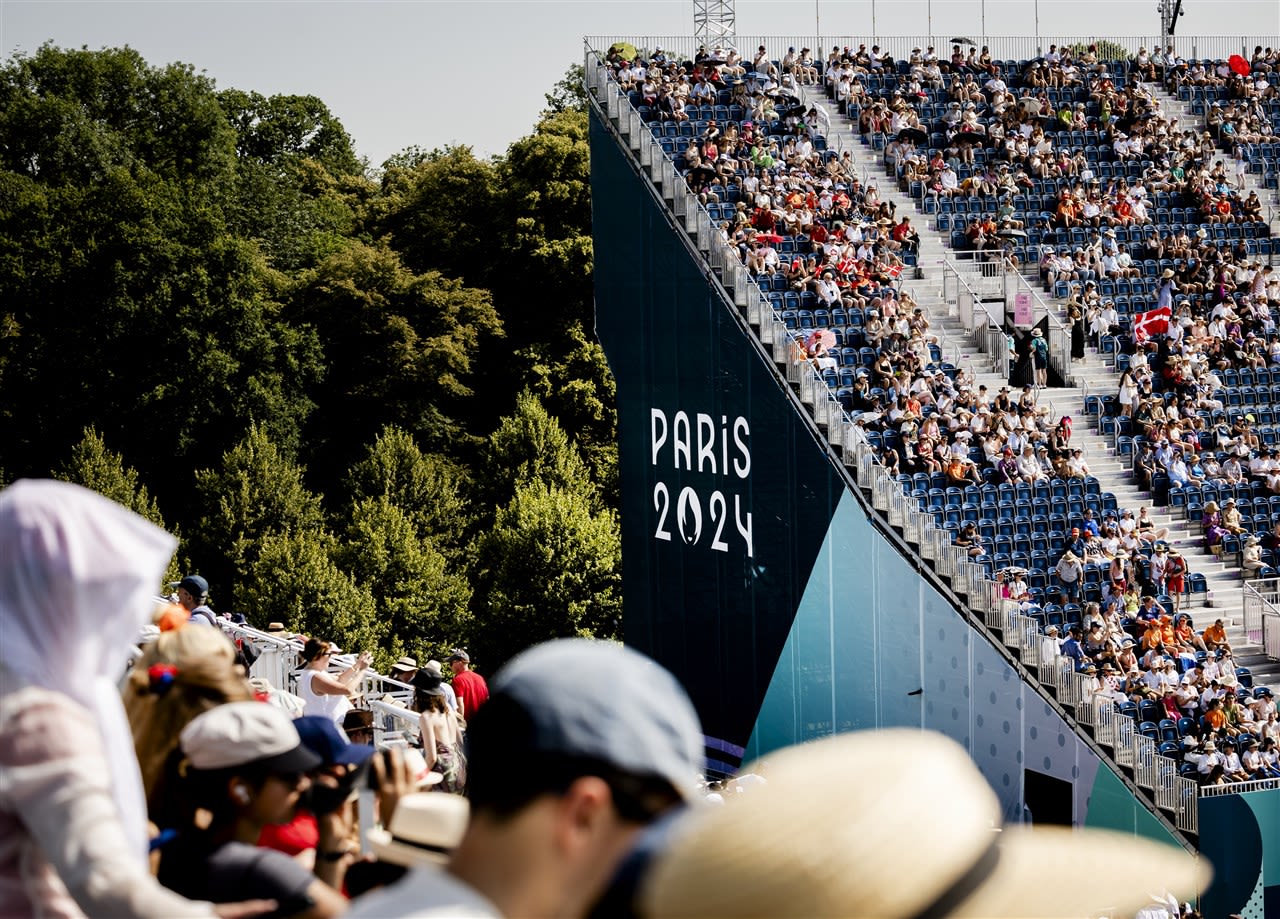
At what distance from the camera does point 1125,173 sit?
2309 centimetres

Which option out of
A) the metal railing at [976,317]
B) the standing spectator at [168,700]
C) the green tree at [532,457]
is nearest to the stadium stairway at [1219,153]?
the metal railing at [976,317]

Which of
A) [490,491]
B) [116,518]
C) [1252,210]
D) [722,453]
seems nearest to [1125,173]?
[1252,210]

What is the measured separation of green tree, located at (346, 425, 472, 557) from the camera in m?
34.4

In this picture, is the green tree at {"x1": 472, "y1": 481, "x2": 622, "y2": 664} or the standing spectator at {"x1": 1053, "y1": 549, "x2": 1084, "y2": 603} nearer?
the standing spectator at {"x1": 1053, "y1": 549, "x2": 1084, "y2": 603}

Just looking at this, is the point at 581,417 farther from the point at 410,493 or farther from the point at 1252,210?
the point at 1252,210

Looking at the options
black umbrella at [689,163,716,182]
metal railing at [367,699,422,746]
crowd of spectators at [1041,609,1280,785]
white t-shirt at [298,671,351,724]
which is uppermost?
black umbrella at [689,163,716,182]

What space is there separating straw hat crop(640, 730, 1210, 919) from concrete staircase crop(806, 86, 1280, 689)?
55.5 ft

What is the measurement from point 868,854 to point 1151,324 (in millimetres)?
20313

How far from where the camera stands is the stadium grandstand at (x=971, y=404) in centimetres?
1689

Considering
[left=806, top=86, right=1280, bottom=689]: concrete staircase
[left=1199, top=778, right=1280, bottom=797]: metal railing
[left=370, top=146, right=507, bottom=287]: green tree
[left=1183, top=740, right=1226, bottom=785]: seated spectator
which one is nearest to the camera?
[left=1199, top=778, right=1280, bottom=797]: metal railing

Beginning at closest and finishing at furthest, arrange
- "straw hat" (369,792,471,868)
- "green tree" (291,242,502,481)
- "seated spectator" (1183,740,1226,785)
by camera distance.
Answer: "straw hat" (369,792,471,868) → "seated spectator" (1183,740,1226,785) → "green tree" (291,242,502,481)

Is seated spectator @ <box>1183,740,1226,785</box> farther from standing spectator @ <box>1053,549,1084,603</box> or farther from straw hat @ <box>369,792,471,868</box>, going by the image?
straw hat @ <box>369,792,471,868</box>

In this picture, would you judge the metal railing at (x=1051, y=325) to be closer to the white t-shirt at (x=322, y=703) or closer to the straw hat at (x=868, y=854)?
the white t-shirt at (x=322, y=703)

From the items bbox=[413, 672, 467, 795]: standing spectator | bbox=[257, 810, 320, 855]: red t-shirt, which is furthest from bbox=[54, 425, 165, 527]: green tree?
bbox=[257, 810, 320, 855]: red t-shirt
